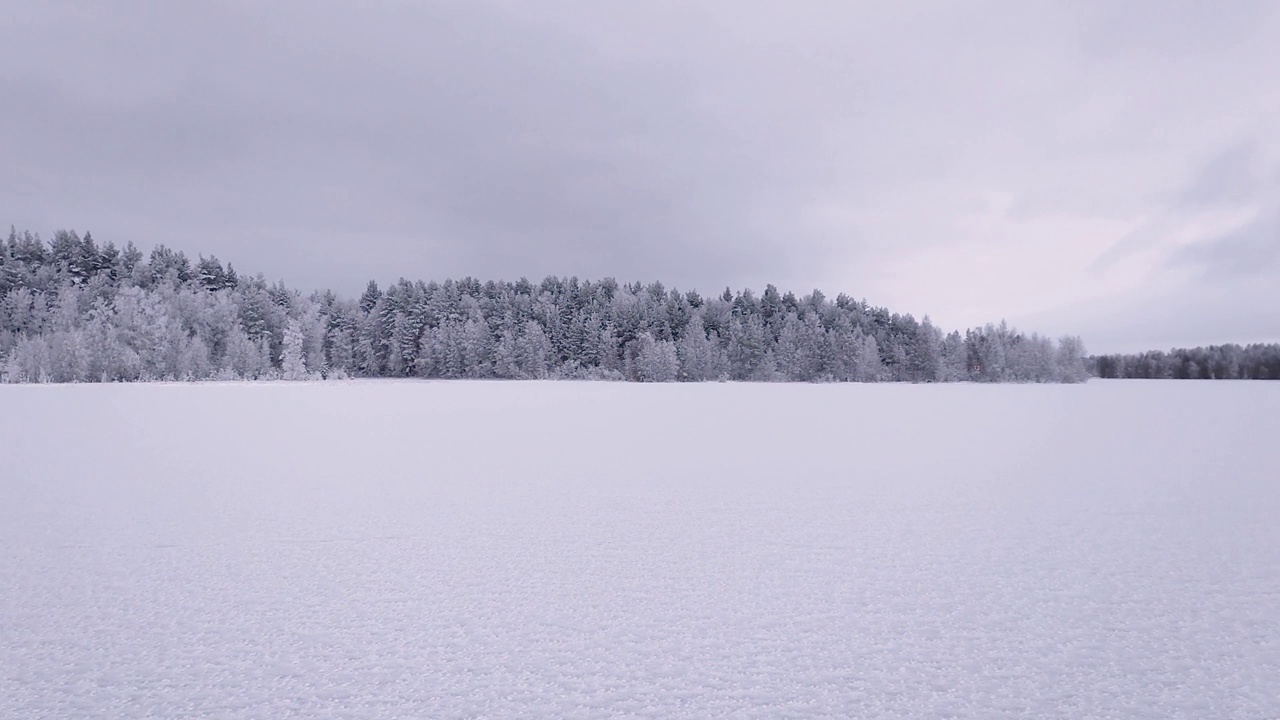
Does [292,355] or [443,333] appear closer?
[292,355]

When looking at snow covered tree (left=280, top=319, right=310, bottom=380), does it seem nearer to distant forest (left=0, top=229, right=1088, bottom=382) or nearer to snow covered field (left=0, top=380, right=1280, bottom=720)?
distant forest (left=0, top=229, right=1088, bottom=382)

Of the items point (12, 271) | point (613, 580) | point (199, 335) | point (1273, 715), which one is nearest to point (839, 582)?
point (613, 580)

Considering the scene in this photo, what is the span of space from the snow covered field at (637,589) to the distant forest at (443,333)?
160 feet

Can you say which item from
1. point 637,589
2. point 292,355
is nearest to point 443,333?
point 292,355

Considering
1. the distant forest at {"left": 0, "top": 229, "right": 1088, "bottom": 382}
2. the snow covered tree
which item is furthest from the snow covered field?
Result: the snow covered tree

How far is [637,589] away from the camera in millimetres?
4520

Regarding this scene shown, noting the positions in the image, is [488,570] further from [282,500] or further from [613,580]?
[282,500]

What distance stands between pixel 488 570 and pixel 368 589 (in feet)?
2.75

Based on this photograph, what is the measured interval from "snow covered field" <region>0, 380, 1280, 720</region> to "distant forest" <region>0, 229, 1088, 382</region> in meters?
48.6

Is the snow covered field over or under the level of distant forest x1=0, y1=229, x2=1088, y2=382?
under

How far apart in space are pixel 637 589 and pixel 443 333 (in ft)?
246

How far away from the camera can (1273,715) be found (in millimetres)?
2918

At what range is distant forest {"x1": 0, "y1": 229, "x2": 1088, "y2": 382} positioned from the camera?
5056 cm

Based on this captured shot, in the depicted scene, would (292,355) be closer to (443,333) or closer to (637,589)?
(443,333)
